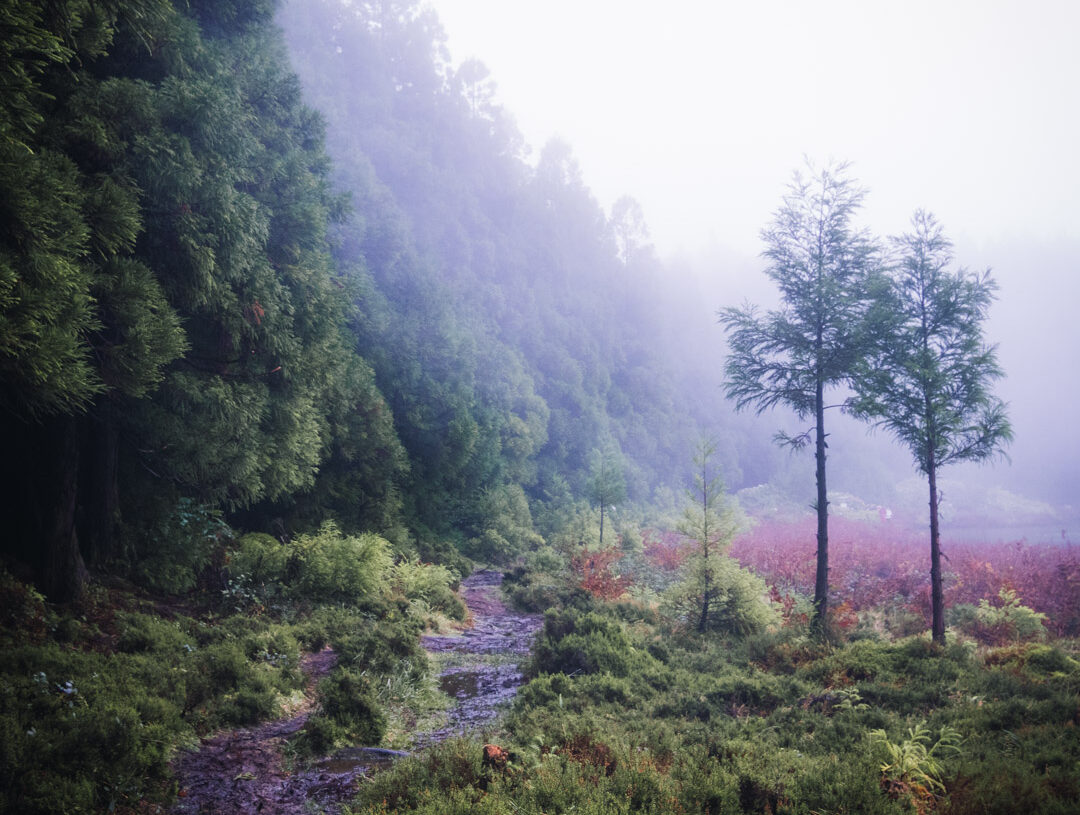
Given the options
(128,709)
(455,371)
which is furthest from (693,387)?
(128,709)

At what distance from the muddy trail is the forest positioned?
0.06m

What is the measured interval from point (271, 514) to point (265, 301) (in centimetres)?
778

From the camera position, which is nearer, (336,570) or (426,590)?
(336,570)

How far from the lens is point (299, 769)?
618cm

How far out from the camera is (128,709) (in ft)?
18.1

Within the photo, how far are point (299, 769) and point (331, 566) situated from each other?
700cm

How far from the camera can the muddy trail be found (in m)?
5.37

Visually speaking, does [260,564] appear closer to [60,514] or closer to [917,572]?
[60,514]

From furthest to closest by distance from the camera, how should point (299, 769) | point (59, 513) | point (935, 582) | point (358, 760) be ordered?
point (935, 582) → point (59, 513) → point (358, 760) → point (299, 769)

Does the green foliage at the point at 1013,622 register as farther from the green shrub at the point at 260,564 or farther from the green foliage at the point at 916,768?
the green shrub at the point at 260,564

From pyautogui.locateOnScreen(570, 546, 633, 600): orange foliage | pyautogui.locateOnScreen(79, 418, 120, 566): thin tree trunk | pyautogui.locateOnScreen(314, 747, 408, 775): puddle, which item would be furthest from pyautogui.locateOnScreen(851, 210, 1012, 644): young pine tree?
pyautogui.locateOnScreen(79, 418, 120, 566): thin tree trunk

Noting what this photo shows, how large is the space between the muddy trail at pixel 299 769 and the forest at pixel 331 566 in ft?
0.18

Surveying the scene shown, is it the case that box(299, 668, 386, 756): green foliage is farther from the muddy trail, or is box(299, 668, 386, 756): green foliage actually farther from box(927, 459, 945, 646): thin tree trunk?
box(927, 459, 945, 646): thin tree trunk

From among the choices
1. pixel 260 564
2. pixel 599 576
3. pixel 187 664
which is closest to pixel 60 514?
pixel 187 664
